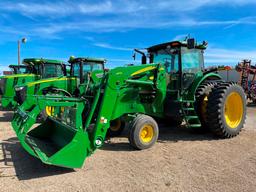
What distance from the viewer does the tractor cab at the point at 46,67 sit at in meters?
12.0

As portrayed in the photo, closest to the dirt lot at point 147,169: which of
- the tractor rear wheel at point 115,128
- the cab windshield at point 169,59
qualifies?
the tractor rear wheel at point 115,128

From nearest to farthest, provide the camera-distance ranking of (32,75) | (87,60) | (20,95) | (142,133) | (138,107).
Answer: (142,133), (138,107), (20,95), (87,60), (32,75)

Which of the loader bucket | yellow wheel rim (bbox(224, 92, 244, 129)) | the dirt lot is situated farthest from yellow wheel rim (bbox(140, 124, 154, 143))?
yellow wheel rim (bbox(224, 92, 244, 129))

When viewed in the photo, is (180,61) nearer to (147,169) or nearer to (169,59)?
(169,59)

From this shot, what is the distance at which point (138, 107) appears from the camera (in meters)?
6.54

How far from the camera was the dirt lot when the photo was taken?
4.18 metres

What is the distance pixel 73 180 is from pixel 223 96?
14.1 feet

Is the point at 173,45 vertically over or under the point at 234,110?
over

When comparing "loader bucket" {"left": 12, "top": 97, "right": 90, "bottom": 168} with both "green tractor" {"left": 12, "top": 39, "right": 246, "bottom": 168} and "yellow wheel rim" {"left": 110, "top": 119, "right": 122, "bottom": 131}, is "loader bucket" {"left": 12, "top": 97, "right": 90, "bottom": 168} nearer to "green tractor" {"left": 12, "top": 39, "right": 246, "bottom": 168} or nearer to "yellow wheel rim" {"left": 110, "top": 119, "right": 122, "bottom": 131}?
"green tractor" {"left": 12, "top": 39, "right": 246, "bottom": 168}

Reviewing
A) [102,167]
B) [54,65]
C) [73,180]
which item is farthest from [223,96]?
[54,65]

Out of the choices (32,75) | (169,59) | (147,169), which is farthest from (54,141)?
(32,75)

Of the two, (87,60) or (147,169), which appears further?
(87,60)

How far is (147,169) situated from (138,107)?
1.93m

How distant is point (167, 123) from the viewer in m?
9.02
